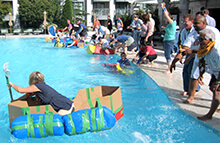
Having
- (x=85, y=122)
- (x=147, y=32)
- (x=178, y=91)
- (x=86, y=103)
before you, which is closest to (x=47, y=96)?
(x=85, y=122)

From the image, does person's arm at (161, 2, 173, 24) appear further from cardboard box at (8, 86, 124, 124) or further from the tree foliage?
the tree foliage

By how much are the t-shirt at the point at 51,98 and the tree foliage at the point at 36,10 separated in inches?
1308

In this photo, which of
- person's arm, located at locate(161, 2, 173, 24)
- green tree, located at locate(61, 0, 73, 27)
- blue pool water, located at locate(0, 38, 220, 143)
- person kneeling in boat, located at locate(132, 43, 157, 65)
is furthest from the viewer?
green tree, located at locate(61, 0, 73, 27)

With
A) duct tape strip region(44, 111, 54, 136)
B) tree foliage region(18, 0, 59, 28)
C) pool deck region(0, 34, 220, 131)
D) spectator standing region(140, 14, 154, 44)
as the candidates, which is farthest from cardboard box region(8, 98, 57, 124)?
tree foliage region(18, 0, 59, 28)

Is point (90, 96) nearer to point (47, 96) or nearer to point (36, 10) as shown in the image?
point (47, 96)

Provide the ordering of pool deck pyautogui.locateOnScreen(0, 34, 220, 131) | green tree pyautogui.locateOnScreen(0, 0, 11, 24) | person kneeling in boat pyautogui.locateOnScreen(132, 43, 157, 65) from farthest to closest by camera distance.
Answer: green tree pyautogui.locateOnScreen(0, 0, 11, 24) → person kneeling in boat pyautogui.locateOnScreen(132, 43, 157, 65) → pool deck pyautogui.locateOnScreen(0, 34, 220, 131)

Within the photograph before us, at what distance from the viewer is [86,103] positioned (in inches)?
185

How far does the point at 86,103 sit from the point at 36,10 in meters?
33.3

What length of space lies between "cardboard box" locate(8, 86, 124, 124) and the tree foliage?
108 ft

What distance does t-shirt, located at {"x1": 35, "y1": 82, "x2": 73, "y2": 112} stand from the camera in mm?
3941

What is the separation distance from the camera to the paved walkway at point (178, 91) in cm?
443

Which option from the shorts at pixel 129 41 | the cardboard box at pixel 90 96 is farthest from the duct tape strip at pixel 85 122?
the shorts at pixel 129 41

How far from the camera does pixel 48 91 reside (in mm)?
3980

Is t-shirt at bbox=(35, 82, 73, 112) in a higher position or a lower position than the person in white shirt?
lower
